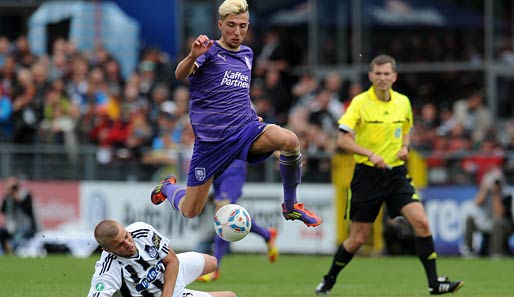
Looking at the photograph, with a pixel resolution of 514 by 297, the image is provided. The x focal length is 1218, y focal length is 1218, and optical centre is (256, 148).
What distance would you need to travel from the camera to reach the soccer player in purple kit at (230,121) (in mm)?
11188

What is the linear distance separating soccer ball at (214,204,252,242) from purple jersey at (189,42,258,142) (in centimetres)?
80

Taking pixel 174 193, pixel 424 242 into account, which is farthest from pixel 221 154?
pixel 424 242

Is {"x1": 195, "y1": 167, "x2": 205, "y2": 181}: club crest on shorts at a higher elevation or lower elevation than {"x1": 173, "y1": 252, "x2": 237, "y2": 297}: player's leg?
higher

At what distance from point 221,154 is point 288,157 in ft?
2.07

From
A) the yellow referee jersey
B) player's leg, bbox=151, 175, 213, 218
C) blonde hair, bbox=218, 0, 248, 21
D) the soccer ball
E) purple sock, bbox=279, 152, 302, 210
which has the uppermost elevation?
blonde hair, bbox=218, 0, 248, 21

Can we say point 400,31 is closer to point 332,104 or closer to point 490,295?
point 332,104

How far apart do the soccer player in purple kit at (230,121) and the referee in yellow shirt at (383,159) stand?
145 cm

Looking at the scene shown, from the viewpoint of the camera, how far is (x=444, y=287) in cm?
1238

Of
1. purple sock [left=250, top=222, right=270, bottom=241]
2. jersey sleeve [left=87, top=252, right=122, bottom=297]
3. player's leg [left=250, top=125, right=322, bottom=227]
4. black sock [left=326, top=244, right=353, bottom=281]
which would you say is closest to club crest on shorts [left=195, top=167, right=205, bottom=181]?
player's leg [left=250, top=125, right=322, bottom=227]

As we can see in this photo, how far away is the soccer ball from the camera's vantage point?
10867 millimetres

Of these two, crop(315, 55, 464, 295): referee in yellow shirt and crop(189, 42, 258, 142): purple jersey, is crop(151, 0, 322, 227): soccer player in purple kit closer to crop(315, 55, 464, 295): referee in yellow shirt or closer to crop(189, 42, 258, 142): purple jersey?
crop(189, 42, 258, 142): purple jersey

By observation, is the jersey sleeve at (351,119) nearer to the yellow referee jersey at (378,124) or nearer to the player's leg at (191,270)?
the yellow referee jersey at (378,124)

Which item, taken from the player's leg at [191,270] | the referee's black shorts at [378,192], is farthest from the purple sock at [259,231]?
the player's leg at [191,270]

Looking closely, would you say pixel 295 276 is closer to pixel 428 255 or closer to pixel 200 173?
pixel 428 255
